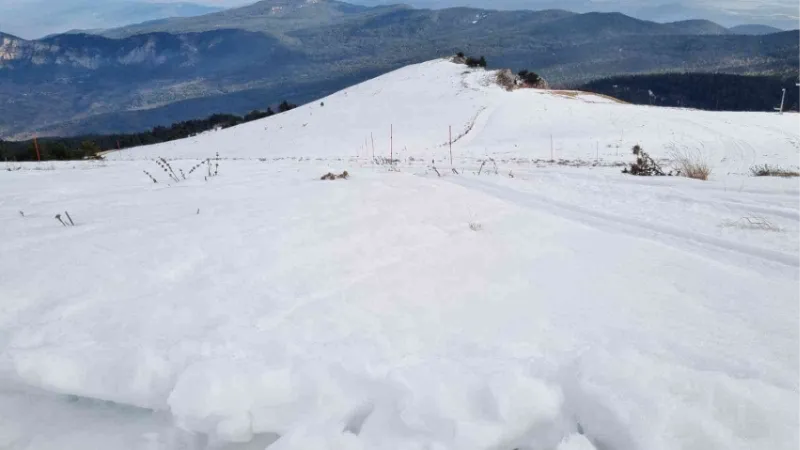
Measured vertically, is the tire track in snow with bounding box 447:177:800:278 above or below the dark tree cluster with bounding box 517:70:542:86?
below

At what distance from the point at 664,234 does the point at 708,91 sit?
469 ft

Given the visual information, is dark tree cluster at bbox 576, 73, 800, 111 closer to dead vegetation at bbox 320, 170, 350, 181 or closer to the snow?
dead vegetation at bbox 320, 170, 350, 181

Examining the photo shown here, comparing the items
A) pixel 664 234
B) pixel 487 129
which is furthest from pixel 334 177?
pixel 487 129

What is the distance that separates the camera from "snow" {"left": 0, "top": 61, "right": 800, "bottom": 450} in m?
1.69

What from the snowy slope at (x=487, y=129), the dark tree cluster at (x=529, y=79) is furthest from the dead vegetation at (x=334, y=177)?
the dark tree cluster at (x=529, y=79)

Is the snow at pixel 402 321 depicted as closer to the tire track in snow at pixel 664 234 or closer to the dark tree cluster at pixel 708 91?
the tire track in snow at pixel 664 234

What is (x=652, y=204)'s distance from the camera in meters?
5.09

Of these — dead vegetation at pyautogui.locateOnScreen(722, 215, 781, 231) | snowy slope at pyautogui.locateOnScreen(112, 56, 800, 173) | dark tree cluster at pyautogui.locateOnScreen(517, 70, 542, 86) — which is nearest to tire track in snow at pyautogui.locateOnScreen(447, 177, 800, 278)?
dead vegetation at pyautogui.locateOnScreen(722, 215, 781, 231)

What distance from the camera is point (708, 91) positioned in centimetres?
11956

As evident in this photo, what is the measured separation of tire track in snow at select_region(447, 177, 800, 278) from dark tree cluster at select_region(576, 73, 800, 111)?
116 metres

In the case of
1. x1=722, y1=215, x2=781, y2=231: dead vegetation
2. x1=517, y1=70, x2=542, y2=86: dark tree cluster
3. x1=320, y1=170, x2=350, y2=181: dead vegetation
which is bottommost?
x1=722, y1=215, x2=781, y2=231: dead vegetation

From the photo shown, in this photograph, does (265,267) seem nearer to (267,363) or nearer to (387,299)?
(387,299)

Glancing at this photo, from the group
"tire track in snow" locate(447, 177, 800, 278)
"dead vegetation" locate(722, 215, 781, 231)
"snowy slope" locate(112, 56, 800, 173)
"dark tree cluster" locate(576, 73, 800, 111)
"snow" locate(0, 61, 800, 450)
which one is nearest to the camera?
"snow" locate(0, 61, 800, 450)

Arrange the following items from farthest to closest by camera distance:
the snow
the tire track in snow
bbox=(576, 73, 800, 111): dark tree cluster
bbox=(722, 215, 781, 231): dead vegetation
→ bbox=(576, 73, 800, 111): dark tree cluster
bbox=(722, 215, 781, 231): dead vegetation
the tire track in snow
the snow
